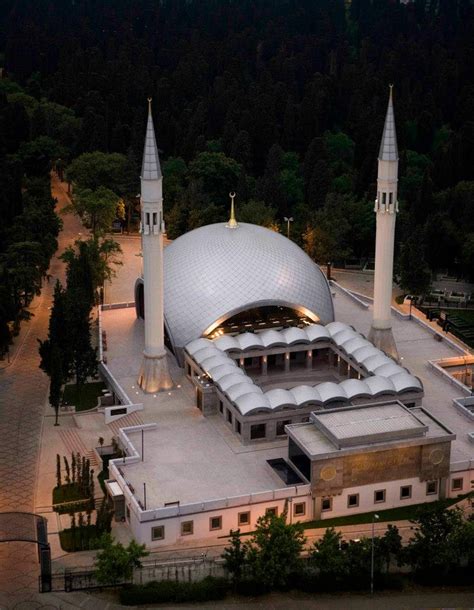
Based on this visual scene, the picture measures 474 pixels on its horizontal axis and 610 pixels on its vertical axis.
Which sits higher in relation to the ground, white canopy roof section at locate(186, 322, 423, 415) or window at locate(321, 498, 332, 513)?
white canopy roof section at locate(186, 322, 423, 415)

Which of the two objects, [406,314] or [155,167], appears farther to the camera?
[406,314]

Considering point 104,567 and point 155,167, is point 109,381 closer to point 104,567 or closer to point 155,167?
point 155,167

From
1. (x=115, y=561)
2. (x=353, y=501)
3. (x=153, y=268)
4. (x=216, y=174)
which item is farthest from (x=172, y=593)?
(x=216, y=174)

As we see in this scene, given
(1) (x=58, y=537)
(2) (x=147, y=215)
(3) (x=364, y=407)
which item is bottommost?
(1) (x=58, y=537)

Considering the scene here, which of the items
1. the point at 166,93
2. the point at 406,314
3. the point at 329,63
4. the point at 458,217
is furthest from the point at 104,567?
the point at 329,63

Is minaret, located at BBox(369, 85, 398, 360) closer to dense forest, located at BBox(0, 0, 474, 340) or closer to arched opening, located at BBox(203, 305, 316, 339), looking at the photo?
arched opening, located at BBox(203, 305, 316, 339)

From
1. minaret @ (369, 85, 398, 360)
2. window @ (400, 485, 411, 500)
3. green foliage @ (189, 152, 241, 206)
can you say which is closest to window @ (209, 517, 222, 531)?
window @ (400, 485, 411, 500)

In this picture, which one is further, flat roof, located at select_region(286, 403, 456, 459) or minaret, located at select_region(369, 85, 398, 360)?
minaret, located at select_region(369, 85, 398, 360)
